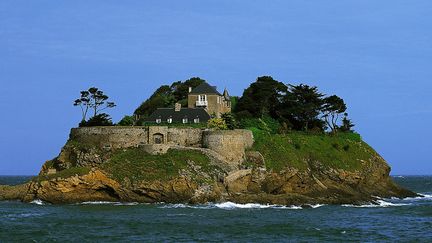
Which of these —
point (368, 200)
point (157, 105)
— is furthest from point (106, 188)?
point (157, 105)

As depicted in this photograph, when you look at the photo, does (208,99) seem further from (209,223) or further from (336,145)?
(209,223)

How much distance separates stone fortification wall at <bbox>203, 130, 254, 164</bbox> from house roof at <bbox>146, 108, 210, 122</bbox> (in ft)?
17.2

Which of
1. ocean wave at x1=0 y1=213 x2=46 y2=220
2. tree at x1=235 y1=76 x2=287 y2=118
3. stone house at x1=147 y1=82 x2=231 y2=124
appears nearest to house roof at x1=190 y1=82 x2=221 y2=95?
stone house at x1=147 y1=82 x2=231 y2=124

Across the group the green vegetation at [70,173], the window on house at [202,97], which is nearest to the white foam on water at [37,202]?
the green vegetation at [70,173]

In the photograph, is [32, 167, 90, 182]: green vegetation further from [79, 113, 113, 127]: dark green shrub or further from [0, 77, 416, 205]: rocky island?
[79, 113, 113, 127]: dark green shrub

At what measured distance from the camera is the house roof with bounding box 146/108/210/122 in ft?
209

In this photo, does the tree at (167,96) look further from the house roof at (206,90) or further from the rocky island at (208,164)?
the rocky island at (208,164)

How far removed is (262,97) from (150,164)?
21.5m

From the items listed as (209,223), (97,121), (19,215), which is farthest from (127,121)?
(209,223)

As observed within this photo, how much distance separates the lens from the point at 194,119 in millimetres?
63531

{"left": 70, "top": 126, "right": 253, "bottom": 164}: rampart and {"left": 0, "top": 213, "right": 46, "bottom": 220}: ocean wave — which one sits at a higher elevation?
{"left": 70, "top": 126, "right": 253, "bottom": 164}: rampart

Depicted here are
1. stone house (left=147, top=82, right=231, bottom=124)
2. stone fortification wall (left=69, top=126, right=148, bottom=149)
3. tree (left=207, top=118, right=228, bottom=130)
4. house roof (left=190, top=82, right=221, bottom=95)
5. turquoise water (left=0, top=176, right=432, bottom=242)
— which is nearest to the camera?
turquoise water (left=0, top=176, right=432, bottom=242)

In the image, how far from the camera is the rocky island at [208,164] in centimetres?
5253

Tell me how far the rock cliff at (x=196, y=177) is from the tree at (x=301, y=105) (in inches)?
349
